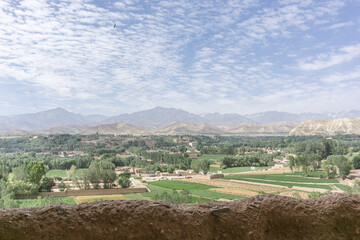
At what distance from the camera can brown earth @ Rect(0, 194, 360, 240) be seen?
21.1ft

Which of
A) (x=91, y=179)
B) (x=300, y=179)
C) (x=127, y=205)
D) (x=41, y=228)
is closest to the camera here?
(x=41, y=228)

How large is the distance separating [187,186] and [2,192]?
1400 inches

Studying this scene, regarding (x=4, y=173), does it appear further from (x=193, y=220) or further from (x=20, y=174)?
(x=193, y=220)

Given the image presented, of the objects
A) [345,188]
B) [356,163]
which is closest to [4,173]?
[345,188]

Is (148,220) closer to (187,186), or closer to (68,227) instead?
(68,227)

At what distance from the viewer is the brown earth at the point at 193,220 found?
645 centimetres

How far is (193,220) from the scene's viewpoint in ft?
22.6

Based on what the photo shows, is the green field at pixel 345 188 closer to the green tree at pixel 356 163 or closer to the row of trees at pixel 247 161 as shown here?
the green tree at pixel 356 163

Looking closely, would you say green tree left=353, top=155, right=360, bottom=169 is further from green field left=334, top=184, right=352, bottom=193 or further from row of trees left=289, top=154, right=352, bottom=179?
green field left=334, top=184, right=352, bottom=193

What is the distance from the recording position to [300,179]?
65.9 metres

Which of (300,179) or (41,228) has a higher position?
(41,228)

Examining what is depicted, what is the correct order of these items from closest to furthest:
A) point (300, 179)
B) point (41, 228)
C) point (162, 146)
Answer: point (41, 228)
point (300, 179)
point (162, 146)

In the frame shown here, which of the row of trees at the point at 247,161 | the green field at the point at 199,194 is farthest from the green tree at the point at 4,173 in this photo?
the row of trees at the point at 247,161

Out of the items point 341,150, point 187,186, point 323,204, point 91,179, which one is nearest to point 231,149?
point 341,150
